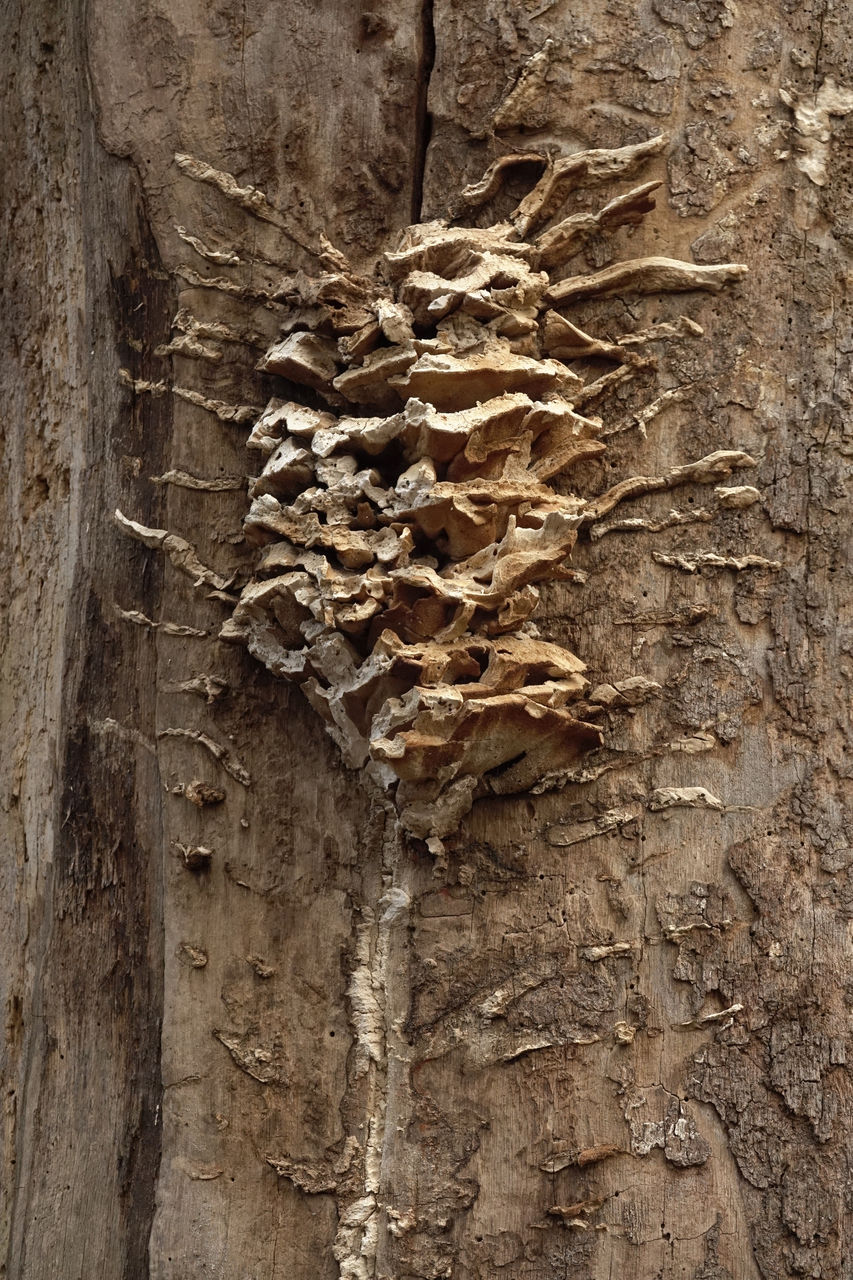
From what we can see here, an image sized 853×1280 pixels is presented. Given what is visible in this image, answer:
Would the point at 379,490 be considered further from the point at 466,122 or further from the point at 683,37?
the point at 683,37

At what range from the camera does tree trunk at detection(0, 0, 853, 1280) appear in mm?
1873

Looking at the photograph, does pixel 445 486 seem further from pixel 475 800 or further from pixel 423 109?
pixel 423 109

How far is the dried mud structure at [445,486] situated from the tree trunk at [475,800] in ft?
0.17

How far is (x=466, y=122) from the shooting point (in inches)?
84.6

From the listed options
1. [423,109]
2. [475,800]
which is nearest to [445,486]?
[475,800]

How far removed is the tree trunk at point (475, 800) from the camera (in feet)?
6.15

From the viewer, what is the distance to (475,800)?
1957 mm

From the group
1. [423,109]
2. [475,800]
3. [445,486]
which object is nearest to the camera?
[445,486]

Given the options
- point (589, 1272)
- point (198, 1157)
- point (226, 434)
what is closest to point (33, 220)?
point (226, 434)

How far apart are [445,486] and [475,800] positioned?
535 millimetres

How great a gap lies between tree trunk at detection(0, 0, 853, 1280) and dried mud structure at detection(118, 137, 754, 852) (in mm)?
53

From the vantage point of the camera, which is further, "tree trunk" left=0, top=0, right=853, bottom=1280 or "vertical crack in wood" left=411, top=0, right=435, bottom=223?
"vertical crack in wood" left=411, top=0, right=435, bottom=223

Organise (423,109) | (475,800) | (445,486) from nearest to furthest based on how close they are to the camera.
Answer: (445,486) < (475,800) < (423,109)

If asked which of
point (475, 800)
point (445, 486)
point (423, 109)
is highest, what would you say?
point (423, 109)
